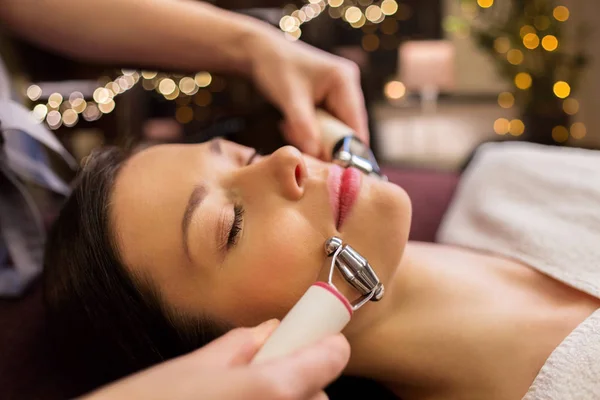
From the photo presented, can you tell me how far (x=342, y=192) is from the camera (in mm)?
759

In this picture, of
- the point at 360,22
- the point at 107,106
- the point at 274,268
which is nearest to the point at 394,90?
the point at 360,22

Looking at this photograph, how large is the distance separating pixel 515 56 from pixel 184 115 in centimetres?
217

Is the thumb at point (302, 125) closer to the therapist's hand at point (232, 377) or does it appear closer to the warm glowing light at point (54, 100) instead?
the therapist's hand at point (232, 377)

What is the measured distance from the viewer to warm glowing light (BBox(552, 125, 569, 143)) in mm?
3350

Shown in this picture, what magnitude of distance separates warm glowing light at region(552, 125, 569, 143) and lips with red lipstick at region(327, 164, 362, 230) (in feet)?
9.90

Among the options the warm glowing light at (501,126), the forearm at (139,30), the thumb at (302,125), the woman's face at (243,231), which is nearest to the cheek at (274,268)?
the woman's face at (243,231)

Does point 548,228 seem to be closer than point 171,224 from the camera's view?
No

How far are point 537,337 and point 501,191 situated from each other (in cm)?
47

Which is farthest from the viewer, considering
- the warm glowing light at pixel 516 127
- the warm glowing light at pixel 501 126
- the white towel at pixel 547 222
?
the warm glowing light at pixel 501 126

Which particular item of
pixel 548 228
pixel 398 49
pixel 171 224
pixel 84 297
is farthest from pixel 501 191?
pixel 398 49

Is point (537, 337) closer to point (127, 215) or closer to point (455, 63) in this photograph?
point (127, 215)

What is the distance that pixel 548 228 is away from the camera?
100cm

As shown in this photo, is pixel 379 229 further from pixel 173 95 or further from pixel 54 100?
pixel 173 95

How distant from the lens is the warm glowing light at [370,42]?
161 inches
